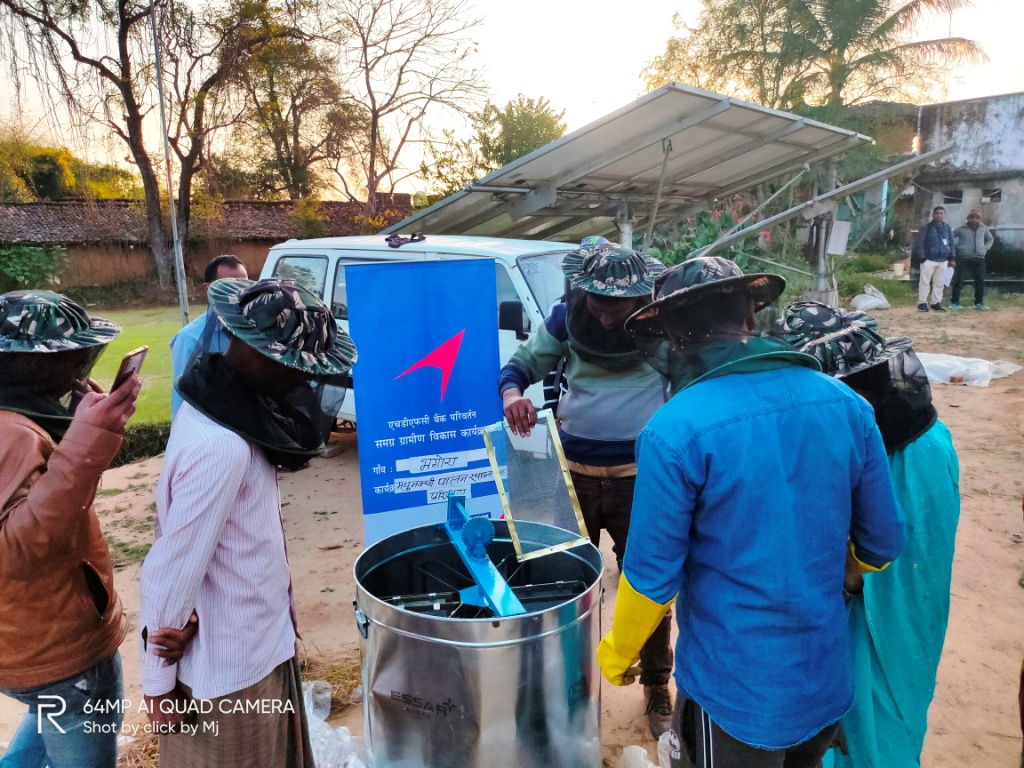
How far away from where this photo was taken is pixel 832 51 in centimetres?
1942

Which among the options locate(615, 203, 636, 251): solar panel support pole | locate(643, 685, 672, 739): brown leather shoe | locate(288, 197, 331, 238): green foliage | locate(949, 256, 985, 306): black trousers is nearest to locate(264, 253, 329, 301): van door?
locate(615, 203, 636, 251): solar panel support pole

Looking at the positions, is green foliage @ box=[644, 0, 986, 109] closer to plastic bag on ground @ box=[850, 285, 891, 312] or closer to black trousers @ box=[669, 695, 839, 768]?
plastic bag on ground @ box=[850, 285, 891, 312]

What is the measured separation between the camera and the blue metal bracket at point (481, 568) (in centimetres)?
190

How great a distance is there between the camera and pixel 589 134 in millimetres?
4809

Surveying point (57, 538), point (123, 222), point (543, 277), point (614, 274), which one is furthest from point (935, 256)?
point (123, 222)

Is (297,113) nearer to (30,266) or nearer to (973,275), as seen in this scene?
(30,266)

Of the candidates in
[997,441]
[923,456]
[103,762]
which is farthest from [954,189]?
[103,762]

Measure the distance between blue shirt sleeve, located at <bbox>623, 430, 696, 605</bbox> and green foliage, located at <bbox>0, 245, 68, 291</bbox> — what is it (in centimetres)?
1903

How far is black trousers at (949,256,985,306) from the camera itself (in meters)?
12.6

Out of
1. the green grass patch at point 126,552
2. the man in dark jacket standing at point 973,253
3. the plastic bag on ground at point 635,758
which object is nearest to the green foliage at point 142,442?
the green grass patch at point 126,552

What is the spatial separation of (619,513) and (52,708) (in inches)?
79.4

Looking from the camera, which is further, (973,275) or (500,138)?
(500,138)

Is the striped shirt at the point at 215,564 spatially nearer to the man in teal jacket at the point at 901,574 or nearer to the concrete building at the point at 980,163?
the man in teal jacket at the point at 901,574

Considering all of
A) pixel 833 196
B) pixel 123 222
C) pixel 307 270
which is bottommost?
pixel 307 270
